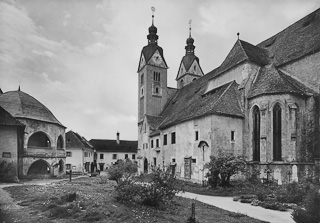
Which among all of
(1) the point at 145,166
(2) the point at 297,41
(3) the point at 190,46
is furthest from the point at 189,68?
(2) the point at 297,41

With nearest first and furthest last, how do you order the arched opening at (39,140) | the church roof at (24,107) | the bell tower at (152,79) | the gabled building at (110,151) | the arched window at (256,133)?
the arched window at (256,133) < the church roof at (24,107) < the arched opening at (39,140) < the bell tower at (152,79) < the gabled building at (110,151)

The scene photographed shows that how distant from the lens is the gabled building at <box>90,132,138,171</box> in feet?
212

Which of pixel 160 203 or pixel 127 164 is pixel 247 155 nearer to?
pixel 127 164

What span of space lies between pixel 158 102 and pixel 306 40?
25.3 metres

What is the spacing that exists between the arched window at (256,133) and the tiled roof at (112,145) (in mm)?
46518

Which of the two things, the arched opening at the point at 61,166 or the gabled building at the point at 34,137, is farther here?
the arched opening at the point at 61,166

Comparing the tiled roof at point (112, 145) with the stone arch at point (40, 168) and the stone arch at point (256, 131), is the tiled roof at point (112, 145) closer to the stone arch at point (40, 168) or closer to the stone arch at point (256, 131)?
the stone arch at point (40, 168)

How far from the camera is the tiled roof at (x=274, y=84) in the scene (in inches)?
890

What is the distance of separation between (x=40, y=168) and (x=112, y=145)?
3542 centimetres

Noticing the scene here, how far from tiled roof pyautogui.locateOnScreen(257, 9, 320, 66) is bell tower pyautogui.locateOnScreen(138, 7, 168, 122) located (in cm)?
2004

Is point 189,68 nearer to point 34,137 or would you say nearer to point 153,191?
point 34,137

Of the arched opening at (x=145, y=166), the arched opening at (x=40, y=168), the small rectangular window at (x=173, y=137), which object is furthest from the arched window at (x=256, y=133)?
the arched opening at (x=40, y=168)

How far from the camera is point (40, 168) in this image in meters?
31.8

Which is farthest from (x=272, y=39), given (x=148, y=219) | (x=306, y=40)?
(x=148, y=219)
